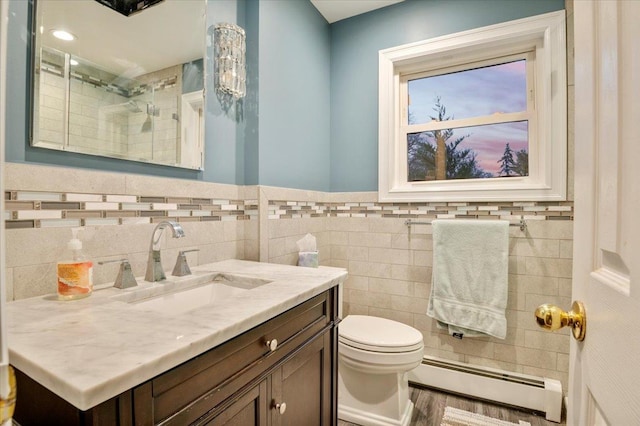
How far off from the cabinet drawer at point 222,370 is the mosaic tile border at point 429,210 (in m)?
0.83

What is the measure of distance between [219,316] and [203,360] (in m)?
0.10

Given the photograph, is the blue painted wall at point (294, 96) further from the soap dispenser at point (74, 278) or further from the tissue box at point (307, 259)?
the soap dispenser at point (74, 278)

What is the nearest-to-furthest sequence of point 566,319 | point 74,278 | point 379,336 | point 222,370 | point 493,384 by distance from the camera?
point 566,319 → point 222,370 → point 74,278 → point 379,336 → point 493,384

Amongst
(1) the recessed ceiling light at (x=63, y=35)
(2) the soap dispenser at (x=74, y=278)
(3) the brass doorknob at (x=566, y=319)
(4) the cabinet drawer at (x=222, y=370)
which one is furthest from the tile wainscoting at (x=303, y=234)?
(3) the brass doorknob at (x=566, y=319)

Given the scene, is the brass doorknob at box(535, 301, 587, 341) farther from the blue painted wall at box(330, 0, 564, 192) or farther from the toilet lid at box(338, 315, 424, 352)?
the blue painted wall at box(330, 0, 564, 192)

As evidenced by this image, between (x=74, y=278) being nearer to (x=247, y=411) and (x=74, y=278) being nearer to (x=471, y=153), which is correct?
(x=247, y=411)

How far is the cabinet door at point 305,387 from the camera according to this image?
0.95m

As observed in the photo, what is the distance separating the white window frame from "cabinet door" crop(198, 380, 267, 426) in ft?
5.17

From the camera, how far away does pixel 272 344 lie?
0.90 m

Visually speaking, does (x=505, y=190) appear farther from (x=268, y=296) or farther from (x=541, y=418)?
(x=268, y=296)

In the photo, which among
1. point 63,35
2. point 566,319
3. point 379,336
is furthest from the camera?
point 379,336

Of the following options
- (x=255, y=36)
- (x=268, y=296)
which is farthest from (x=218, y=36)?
(x=268, y=296)

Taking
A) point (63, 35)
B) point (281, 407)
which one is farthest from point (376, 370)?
point (63, 35)

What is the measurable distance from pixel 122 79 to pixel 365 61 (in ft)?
5.46
